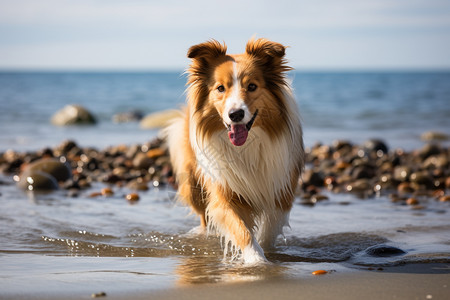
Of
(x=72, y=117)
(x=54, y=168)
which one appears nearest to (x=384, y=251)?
(x=54, y=168)

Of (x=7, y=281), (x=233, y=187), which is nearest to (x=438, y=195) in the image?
(x=233, y=187)

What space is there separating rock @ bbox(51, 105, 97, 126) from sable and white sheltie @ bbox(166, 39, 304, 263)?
50.1ft

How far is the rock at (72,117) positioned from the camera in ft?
64.0

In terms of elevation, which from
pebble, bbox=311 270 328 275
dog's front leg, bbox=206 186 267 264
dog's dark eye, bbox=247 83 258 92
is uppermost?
dog's dark eye, bbox=247 83 258 92

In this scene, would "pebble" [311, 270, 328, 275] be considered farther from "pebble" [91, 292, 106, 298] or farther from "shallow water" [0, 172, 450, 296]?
"pebble" [91, 292, 106, 298]

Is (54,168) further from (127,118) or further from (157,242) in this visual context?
(127,118)

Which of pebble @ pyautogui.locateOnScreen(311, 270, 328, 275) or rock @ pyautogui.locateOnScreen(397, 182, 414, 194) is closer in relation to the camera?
pebble @ pyautogui.locateOnScreen(311, 270, 328, 275)

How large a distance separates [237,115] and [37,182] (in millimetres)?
4516

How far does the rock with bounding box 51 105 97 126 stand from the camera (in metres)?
19.5

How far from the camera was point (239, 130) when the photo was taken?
457 centimetres

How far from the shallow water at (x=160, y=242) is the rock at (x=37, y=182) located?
0.28 metres

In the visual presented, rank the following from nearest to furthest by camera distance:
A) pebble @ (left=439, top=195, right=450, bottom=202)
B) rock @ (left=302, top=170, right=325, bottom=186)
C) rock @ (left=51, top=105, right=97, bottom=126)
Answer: pebble @ (left=439, top=195, right=450, bottom=202), rock @ (left=302, top=170, right=325, bottom=186), rock @ (left=51, top=105, right=97, bottom=126)

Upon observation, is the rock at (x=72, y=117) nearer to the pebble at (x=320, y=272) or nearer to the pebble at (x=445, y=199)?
the pebble at (x=445, y=199)

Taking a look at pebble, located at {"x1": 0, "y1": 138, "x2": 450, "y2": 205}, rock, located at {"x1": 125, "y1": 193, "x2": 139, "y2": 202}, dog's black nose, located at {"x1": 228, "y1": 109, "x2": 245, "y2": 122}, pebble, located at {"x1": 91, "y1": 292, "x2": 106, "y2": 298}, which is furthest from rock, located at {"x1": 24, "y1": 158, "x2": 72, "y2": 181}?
pebble, located at {"x1": 91, "y1": 292, "x2": 106, "y2": 298}
